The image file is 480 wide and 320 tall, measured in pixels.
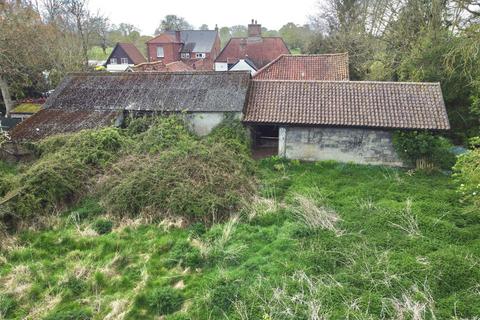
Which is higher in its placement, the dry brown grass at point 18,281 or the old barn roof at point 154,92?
the old barn roof at point 154,92

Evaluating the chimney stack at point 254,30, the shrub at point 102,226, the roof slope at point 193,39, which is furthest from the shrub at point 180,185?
the roof slope at point 193,39

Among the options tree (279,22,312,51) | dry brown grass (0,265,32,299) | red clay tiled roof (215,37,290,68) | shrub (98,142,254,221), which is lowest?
dry brown grass (0,265,32,299)

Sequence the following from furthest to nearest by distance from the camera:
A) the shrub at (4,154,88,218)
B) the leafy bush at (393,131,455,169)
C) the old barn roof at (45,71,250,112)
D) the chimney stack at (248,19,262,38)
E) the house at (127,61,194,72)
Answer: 1. the chimney stack at (248,19,262,38)
2. the house at (127,61,194,72)
3. the old barn roof at (45,71,250,112)
4. the leafy bush at (393,131,455,169)
5. the shrub at (4,154,88,218)

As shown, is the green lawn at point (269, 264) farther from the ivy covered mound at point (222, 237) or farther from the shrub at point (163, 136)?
the shrub at point (163, 136)

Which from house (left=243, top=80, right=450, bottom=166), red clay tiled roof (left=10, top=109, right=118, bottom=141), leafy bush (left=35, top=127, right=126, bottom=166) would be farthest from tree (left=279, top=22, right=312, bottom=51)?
leafy bush (left=35, top=127, right=126, bottom=166)

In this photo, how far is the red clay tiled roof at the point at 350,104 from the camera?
1507cm

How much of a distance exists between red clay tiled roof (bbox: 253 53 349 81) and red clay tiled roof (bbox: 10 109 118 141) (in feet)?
37.5

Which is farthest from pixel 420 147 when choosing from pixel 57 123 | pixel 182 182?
pixel 57 123

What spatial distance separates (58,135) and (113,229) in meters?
6.90

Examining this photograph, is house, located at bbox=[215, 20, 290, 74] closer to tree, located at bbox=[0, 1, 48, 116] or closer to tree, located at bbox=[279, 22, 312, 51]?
tree, located at bbox=[279, 22, 312, 51]

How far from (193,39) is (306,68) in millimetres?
31851

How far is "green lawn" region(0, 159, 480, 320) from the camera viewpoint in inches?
290

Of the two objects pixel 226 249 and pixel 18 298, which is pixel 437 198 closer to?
pixel 226 249

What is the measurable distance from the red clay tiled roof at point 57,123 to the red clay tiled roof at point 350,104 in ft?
24.0
